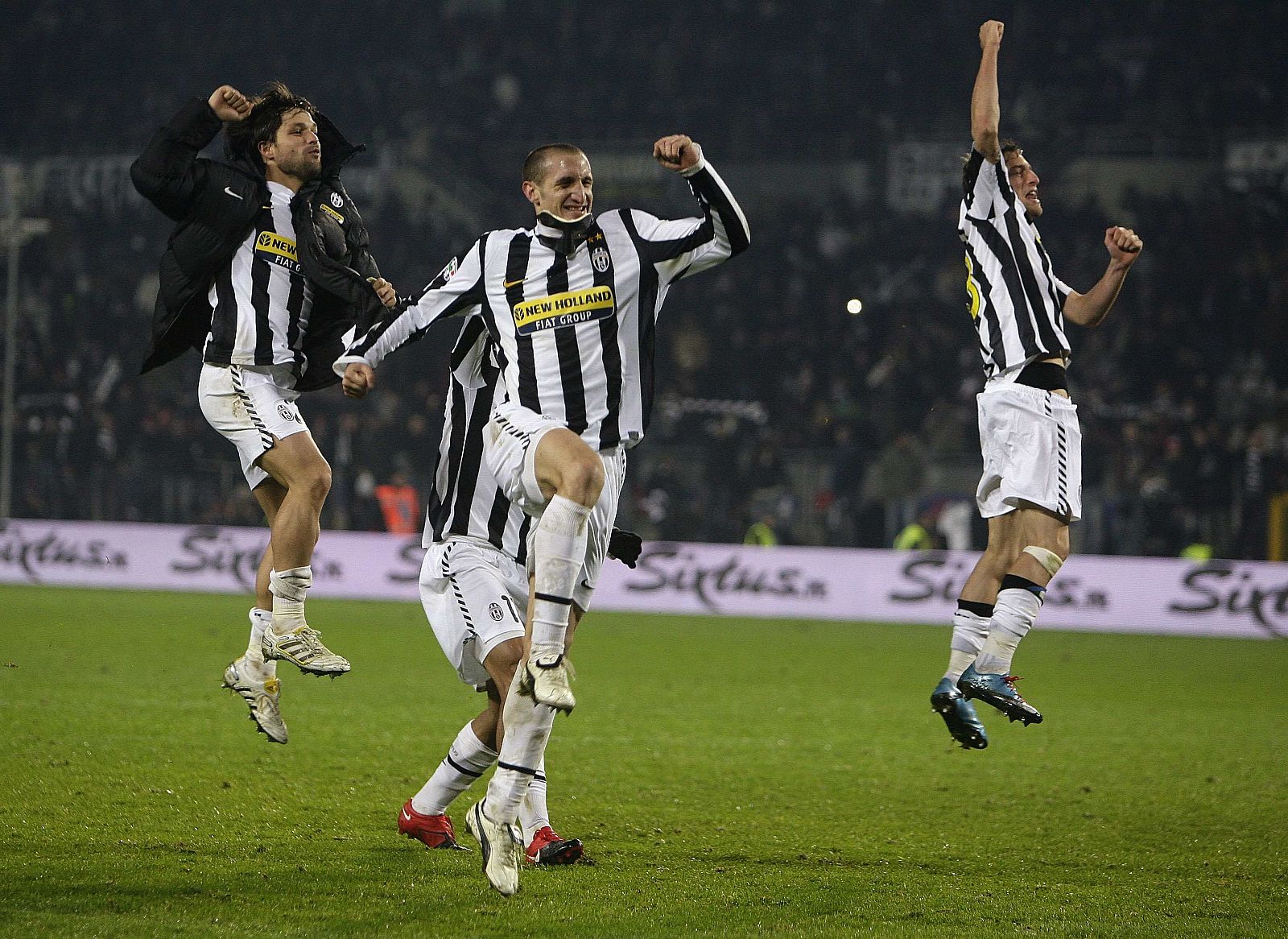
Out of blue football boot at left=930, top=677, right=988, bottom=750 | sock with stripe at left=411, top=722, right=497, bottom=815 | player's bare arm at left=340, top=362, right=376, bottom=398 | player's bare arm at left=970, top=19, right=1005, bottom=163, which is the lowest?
sock with stripe at left=411, top=722, right=497, bottom=815

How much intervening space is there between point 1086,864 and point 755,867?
Answer: 1.22 meters

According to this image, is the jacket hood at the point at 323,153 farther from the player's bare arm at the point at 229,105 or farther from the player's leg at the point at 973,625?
the player's leg at the point at 973,625

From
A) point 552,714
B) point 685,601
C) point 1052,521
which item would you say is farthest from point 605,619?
point 552,714

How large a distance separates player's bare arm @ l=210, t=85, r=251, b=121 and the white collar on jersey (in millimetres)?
1358

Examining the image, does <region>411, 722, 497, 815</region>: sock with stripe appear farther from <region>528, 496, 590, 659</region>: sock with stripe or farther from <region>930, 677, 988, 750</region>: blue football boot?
<region>930, 677, 988, 750</region>: blue football boot

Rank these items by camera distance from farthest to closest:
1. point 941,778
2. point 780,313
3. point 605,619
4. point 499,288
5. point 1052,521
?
point 780,313 → point 605,619 → point 941,778 → point 1052,521 → point 499,288

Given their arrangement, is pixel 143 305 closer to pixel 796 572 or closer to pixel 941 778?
pixel 796 572

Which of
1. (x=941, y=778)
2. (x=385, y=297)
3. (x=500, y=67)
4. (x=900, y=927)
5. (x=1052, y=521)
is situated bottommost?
(x=941, y=778)

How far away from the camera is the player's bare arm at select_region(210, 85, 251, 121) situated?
5.49 m

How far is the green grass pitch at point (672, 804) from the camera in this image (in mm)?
4383

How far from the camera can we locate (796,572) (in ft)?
52.1

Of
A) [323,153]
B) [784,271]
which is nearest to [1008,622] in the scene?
[323,153]

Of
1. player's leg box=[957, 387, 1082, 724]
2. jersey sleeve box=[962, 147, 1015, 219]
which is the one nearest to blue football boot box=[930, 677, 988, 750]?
player's leg box=[957, 387, 1082, 724]

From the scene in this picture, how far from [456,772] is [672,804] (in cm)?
132
